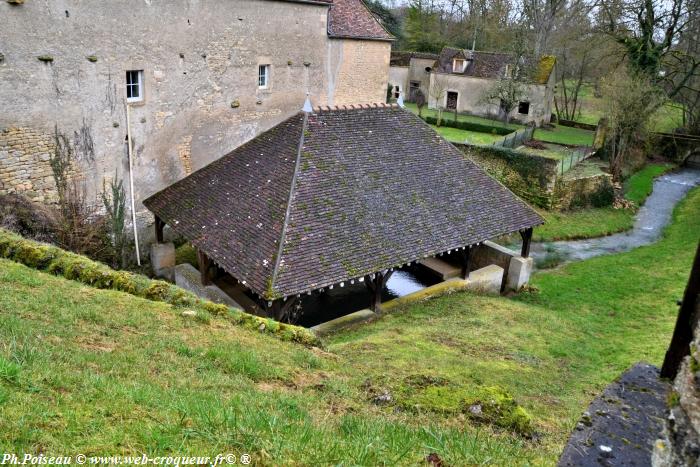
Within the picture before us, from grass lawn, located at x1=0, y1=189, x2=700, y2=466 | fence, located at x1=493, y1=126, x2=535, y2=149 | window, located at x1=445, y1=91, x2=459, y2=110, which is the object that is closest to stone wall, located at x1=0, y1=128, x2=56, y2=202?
grass lawn, located at x1=0, y1=189, x2=700, y2=466

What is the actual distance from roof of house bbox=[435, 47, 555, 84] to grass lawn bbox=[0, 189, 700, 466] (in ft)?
91.7

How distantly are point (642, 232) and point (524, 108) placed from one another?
18236 mm

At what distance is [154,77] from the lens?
15047 mm

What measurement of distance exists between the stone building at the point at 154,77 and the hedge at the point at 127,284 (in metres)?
4.18

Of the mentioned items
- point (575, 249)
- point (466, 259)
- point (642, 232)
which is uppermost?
point (466, 259)

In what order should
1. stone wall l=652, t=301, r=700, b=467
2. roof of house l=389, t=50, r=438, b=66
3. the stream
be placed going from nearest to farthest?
stone wall l=652, t=301, r=700, b=467, the stream, roof of house l=389, t=50, r=438, b=66

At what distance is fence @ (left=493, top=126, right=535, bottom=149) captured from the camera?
29422mm

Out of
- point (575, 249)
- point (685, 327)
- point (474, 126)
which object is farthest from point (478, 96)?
A: point (685, 327)

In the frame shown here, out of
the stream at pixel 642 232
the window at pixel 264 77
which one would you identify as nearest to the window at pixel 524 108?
the stream at pixel 642 232

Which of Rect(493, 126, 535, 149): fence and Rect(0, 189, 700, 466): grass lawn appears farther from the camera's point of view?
Rect(493, 126, 535, 149): fence

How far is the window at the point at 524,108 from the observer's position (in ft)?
124

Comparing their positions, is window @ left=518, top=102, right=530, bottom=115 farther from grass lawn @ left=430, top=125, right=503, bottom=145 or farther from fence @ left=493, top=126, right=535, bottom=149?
fence @ left=493, top=126, right=535, bottom=149

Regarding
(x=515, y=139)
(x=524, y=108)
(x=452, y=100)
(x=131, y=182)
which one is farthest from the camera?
(x=452, y=100)

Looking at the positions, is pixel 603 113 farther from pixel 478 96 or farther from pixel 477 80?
pixel 477 80
